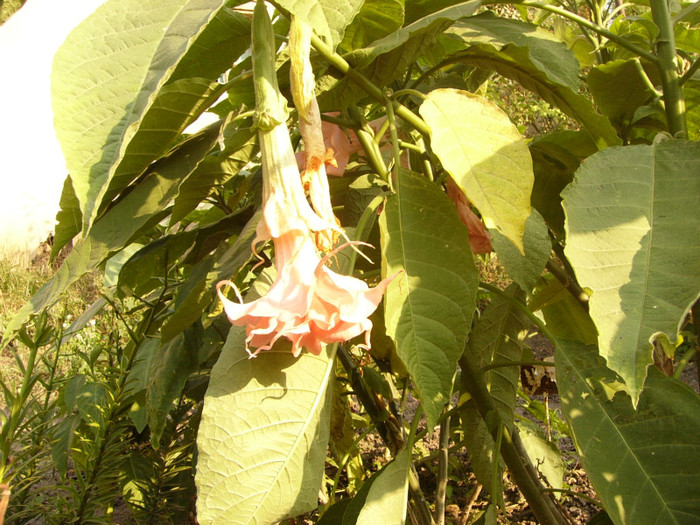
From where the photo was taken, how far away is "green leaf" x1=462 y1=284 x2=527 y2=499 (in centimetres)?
89

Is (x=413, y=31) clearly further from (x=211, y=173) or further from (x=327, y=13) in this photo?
(x=211, y=173)

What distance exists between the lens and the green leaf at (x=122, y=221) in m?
0.62

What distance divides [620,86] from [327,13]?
0.58 meters

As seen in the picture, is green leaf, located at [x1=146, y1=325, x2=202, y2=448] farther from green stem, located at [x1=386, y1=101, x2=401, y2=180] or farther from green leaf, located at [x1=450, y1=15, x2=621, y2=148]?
green leaf, located at [x1=450, y1=15, x2=621, y2=148]

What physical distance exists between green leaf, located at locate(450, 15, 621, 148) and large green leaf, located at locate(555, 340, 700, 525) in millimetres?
284

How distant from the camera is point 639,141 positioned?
1.03m

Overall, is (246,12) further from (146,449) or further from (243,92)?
(146,449)

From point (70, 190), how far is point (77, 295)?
3609 millimetres

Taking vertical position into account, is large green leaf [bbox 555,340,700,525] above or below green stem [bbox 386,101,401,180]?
below

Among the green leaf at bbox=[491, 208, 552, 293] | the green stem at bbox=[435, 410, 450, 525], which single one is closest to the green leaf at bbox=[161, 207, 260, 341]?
the green leaf at bbox=[491, 208, 552, 293]

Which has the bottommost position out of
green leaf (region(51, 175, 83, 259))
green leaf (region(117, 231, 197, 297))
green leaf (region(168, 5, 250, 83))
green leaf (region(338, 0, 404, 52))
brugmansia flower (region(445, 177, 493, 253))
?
brugmansia flower (region(445, 177, 493, 253))

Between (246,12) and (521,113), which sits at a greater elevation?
(521,113)

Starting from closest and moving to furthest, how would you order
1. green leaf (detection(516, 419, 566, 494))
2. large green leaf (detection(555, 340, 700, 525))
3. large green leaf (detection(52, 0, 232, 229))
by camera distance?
large green leaf (detection(52, 0, 232, 229)), large green leaf (detection(555, 340, 700, 525)), green leaf (detection(516, 419, 566, 494))

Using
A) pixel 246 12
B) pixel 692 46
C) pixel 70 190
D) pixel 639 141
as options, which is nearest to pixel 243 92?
pixel 246 12
